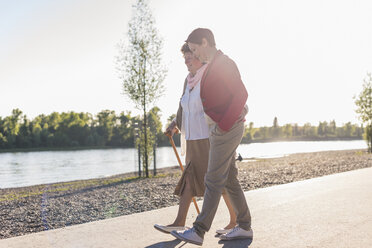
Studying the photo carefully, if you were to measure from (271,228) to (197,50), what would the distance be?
202 centimetres

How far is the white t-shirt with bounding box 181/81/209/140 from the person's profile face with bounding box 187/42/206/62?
0.25m

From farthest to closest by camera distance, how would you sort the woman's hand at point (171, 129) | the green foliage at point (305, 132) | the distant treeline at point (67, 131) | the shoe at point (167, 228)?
the green foliage at point (305, 132) < the distant treeline at point (67, 131) < the woman's hand at point (171, 129) < the shoe at point (167, 228)

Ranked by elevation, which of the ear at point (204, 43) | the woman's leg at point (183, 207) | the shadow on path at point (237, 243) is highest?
the ear at point (204, 43)

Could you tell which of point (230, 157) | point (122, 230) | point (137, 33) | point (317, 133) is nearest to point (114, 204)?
point (122, 230)

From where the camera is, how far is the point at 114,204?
247 inches

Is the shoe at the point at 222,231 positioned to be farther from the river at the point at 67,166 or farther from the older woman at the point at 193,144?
the river at the point at 67,166

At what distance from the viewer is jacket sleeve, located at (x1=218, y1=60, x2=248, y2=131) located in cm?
318

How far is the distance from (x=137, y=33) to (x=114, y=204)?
9.45 metres

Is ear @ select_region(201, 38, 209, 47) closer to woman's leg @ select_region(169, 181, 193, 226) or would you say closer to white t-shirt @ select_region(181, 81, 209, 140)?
white t-shirt @ select_region(181, 81, 209, 140)

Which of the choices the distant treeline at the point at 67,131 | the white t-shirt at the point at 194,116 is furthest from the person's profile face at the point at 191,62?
the distant treeline at the point at 67,131

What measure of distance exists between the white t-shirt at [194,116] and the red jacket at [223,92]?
0.27 metres

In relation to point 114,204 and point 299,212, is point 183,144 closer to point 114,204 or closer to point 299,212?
point 299,212

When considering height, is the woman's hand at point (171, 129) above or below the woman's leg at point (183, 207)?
above

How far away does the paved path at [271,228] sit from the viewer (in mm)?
3449
